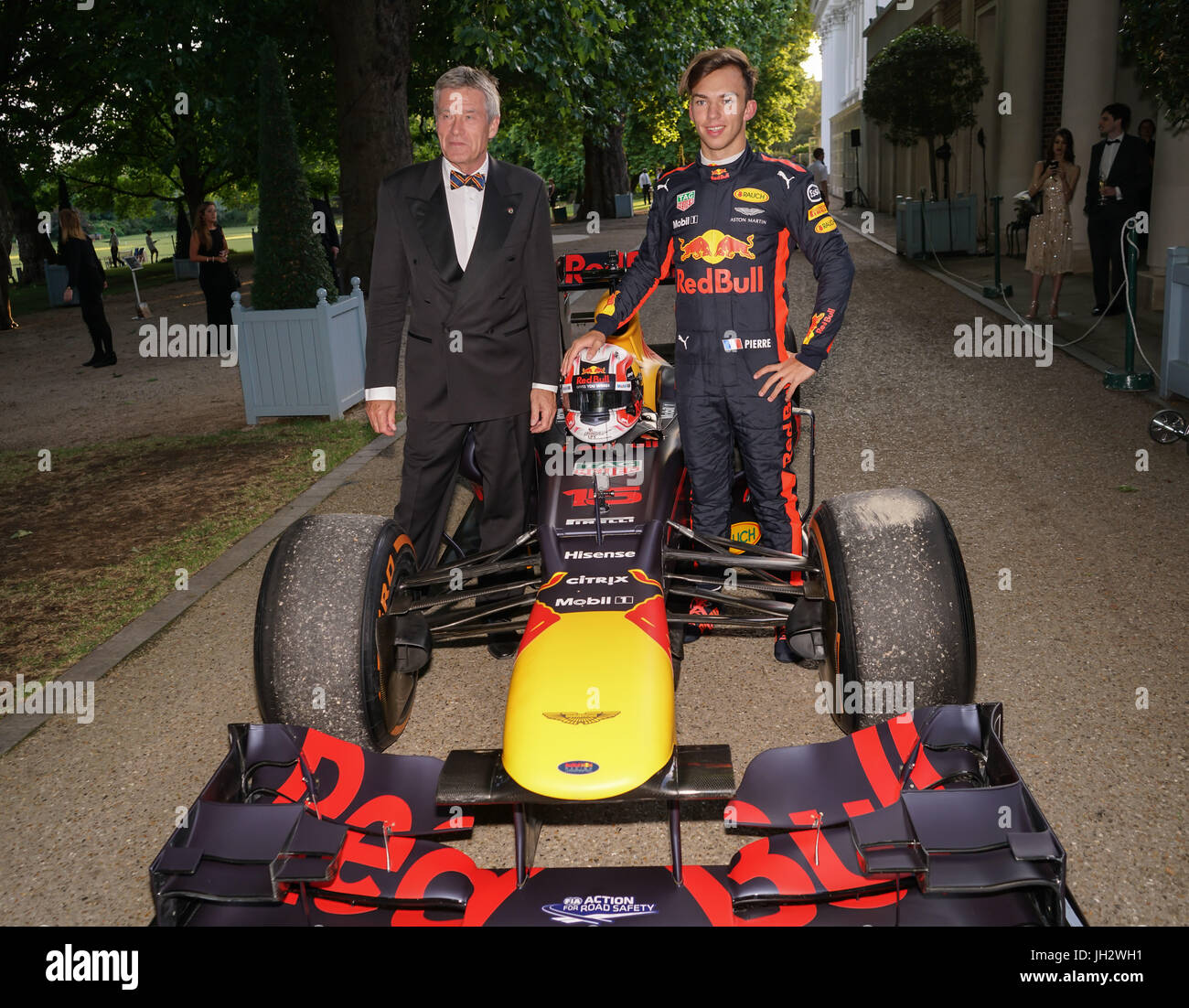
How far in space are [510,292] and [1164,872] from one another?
2.80 meters

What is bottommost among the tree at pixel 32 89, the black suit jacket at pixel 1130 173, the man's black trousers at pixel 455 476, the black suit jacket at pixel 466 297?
the man's black trousers at pixel 455 476

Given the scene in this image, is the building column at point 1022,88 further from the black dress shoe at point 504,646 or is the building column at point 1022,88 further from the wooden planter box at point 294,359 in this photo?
the black dress shoe at point 504,646

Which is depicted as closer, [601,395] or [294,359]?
[601,395]

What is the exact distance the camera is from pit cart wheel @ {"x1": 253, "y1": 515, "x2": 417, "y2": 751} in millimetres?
3297

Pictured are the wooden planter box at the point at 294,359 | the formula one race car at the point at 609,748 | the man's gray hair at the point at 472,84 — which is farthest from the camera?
the wooden planter box at the point at 294,359

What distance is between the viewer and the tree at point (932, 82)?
20000mm

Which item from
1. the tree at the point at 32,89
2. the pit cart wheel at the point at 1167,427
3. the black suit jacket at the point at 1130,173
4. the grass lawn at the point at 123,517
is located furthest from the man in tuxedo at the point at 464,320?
the tree at the point at 32,89

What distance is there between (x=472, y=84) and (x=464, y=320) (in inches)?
32.0

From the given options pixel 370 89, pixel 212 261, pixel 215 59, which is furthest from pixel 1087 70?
pixel 215 59

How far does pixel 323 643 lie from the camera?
10.8 ft

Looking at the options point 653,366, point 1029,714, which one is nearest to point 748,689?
point 1029,714

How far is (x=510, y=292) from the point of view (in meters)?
4.00

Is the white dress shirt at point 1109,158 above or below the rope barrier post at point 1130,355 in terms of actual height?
above

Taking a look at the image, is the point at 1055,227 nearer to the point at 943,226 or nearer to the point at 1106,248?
the point at 1106,248
